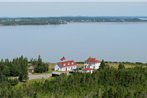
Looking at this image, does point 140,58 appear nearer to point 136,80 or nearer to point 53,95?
point 136,80

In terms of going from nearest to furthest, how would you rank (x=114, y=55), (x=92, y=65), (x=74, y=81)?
(x=74, y=81) < (x=92, y=65) < (x=114, y=55)

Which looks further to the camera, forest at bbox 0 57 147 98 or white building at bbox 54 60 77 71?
white building at bbox 54 60 77 71

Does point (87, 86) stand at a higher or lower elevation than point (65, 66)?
lower

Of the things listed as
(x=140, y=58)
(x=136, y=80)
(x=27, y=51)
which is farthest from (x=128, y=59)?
(x=136, y=80)

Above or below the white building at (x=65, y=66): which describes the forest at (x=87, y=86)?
below

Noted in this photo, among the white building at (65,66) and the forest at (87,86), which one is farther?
the white building at (65,66)

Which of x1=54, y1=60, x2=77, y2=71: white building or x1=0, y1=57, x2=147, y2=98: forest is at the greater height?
x1=54, y1=60, x2=77, y2=71: white building

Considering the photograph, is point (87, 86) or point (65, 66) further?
point (65, 66)

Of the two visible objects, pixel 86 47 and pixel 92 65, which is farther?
pixel 86 47
